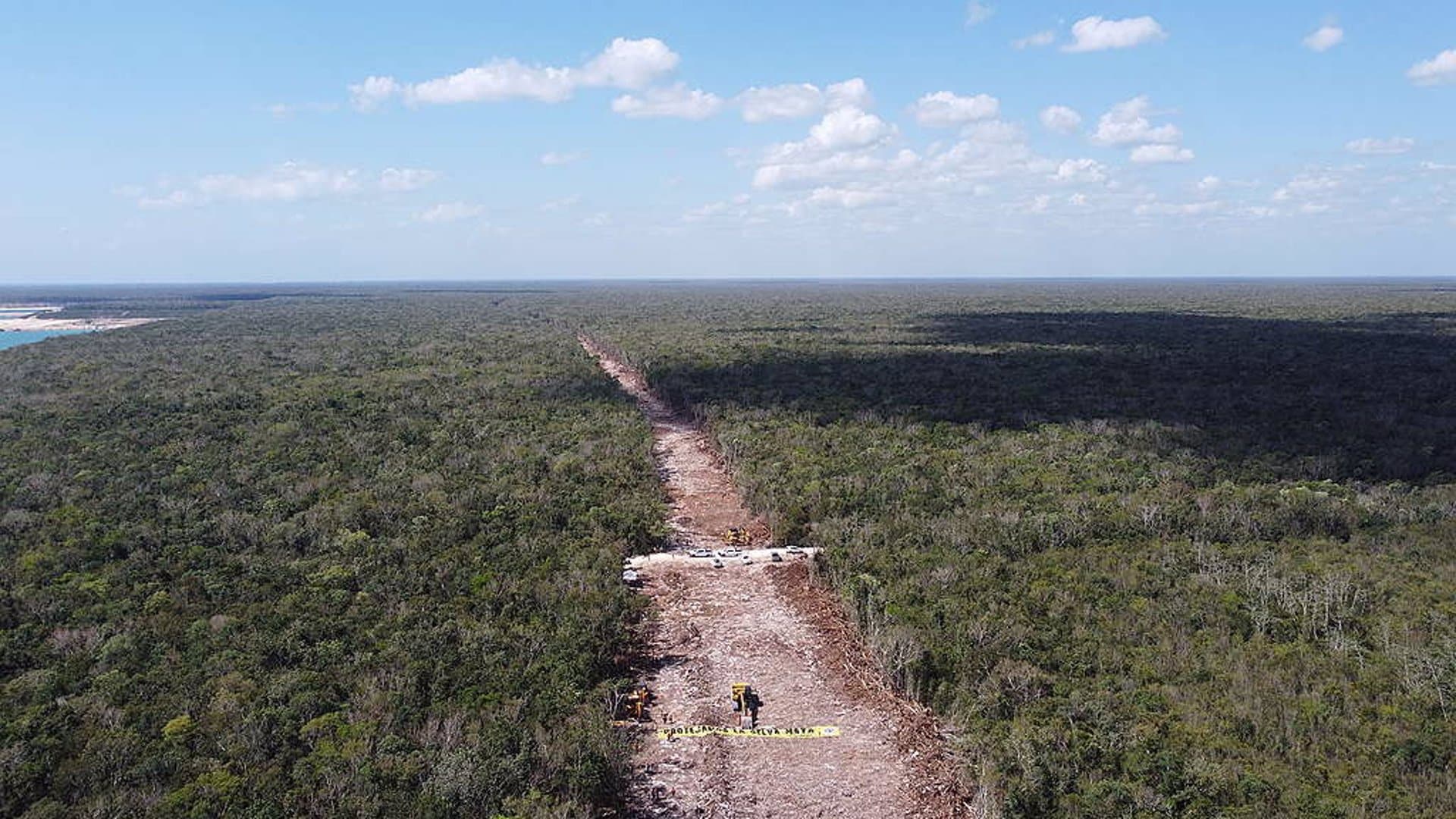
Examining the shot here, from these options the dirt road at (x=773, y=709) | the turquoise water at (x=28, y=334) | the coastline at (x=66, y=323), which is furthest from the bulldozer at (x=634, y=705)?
the coastline at (x=66, y=323)

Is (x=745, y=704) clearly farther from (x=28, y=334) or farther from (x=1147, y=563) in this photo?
(x=28, y=334)

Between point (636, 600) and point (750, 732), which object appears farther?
point (636, 600)

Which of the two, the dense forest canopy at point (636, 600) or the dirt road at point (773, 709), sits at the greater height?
the dense forest canopy at point (636, 600)

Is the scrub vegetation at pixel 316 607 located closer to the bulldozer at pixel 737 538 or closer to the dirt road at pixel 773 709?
the dirt road at pixel 773 709

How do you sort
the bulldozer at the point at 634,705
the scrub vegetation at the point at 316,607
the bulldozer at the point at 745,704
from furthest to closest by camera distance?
1. the bulldozer at the point at 634,705
2. the bulldozer at the point at 745,704
3. the scrub vegetation at the point at 316,607

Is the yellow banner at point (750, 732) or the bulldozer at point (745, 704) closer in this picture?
the yellow banner at point (750, 732)

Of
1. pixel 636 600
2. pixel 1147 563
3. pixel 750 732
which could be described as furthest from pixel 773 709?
pixel 1147 563

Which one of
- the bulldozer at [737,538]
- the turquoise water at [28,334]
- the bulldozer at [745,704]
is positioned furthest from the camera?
the turquoise water at [28,334]

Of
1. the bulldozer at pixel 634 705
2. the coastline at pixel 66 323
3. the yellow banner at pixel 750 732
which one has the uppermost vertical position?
the coastline at pixel 66 323
